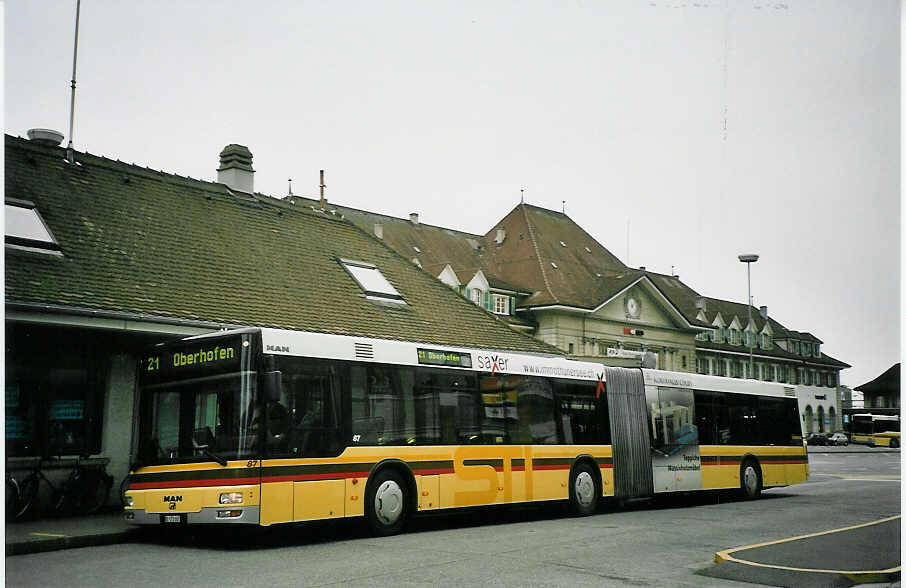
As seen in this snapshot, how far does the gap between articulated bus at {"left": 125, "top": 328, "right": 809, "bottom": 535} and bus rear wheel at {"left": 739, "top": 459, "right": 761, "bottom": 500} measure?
2.40 meters

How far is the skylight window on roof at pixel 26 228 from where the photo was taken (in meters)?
16.2

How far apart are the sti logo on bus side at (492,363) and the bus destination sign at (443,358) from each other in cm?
28

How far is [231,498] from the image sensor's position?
38.6 feet

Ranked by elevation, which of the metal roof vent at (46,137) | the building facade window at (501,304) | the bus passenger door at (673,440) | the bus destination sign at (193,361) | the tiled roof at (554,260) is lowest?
the bus passenger door at (673,440)

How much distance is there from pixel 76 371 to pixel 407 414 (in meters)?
5.92

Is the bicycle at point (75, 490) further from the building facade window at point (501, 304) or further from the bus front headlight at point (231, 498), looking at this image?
the building facade window at point (501, 304)

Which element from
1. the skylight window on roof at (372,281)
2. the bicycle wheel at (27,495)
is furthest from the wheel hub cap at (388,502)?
the skylight window on roof at (372,281)

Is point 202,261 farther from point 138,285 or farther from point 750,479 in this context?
point 750,479

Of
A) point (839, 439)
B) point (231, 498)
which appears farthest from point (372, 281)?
point (839, 439)

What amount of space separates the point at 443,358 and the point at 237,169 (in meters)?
12.3

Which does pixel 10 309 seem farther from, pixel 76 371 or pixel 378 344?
pixel 378 344

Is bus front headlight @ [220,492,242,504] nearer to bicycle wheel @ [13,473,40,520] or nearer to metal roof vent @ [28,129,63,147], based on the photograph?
bicycle wheel @ [13,473,40,520]

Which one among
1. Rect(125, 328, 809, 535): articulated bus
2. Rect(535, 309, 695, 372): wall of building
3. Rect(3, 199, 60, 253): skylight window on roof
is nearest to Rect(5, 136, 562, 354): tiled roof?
Rect(3, 199, 60, 253): skylight window on roof

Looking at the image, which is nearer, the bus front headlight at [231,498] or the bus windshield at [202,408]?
the bus front headlight at [231,498]
